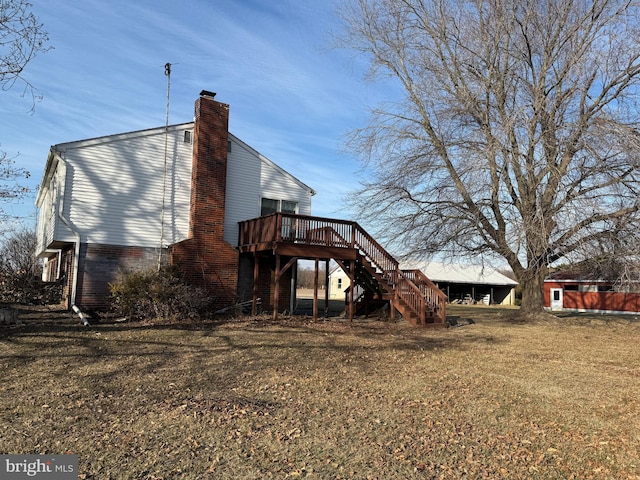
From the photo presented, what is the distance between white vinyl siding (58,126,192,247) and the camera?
1541 cm

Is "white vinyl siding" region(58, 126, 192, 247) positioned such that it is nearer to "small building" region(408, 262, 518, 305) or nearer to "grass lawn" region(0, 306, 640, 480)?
"grass lawn" region(0, 306, 640, 480)

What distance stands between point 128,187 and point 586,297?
106 ft

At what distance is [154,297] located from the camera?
13.6m

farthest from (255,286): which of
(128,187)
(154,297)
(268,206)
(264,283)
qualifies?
(128,187)

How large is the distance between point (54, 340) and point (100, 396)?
4.30m

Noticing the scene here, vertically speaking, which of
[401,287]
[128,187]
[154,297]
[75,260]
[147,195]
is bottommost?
[154,297]

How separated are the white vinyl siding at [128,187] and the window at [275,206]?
9.24 feet

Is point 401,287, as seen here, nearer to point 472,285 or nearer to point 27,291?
point 27,291

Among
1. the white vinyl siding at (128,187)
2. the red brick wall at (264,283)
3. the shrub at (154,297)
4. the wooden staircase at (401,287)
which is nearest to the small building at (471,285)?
the wooden staircase at (401,287)

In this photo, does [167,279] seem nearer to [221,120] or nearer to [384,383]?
[221,120]

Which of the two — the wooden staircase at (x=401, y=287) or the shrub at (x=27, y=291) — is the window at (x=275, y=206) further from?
the shrub at (x=27, y=291)

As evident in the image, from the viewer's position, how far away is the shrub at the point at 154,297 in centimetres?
1367

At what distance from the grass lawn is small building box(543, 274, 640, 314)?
26.1 metres

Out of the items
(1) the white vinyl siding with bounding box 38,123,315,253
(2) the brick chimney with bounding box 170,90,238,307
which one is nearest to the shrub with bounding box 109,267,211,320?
(2) the brick chimney with bounding box 170,90,238,307
